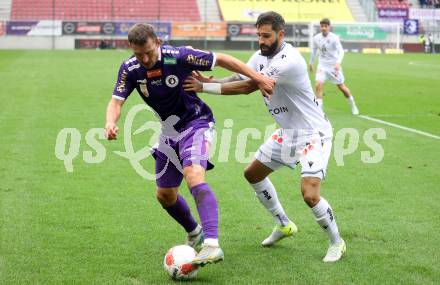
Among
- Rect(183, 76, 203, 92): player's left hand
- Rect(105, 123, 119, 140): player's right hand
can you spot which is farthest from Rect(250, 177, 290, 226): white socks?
Rect(105, 123, 119, 140): player's right hand

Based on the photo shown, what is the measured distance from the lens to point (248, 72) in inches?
259

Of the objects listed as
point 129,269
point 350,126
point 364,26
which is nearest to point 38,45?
point 364,26

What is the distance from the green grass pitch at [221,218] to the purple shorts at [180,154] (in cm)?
72

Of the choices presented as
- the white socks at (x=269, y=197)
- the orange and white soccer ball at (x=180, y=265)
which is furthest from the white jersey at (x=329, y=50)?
the orange and white soccer ball at (x=180, y=265)

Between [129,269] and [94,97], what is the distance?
1554 centimetres

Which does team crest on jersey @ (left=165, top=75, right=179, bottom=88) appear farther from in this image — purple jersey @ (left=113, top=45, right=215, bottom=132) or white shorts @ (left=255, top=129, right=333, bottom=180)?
white shorts @ (left=255, top=129, right=333, bottom=180)

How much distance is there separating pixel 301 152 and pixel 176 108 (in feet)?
4.05

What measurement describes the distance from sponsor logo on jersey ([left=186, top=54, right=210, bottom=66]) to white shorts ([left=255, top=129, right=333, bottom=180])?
1133 mm

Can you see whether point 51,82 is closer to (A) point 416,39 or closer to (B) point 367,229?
(B) point 367,229

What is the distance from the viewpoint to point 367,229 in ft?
26.1

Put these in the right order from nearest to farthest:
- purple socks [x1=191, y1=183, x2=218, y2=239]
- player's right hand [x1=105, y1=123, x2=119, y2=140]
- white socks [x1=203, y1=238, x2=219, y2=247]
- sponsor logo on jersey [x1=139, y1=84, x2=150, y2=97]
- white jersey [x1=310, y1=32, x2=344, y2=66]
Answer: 1. white socks [x1=203, y1=238, x2=219, y2=247]
2. purple socks [x1=191, y1=183, x2=218, y2=239]
3. player's right hand [x1=105, y1=123, x2=119, y2=140]
4. sponsor logo on jersey [x1=139, y1=84, x2=150, y2=97]
5. white jersey [x1=310, y1=32, x2=344, y2=66]

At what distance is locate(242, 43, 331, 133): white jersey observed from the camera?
687cm

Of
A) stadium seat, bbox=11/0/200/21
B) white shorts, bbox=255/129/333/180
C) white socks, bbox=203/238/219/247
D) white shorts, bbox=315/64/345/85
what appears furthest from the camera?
stadium seat, bbox=11/0/200/21

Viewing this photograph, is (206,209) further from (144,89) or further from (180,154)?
(144,89)
